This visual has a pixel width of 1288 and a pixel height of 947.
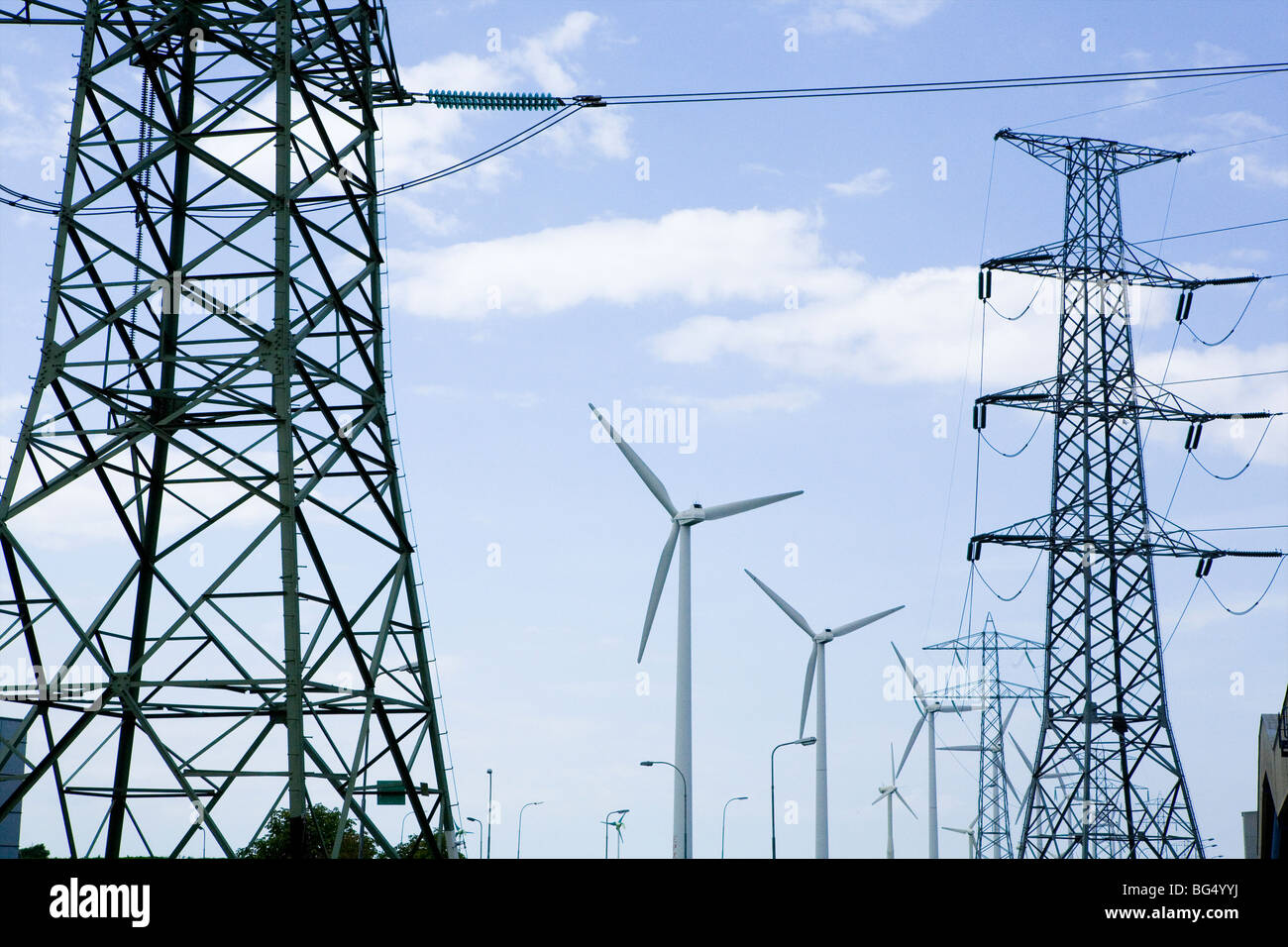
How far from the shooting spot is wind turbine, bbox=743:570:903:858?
2861 inches

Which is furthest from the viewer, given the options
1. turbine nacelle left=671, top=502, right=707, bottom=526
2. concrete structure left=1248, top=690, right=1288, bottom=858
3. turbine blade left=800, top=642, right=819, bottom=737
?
turbine blade left=800, top=642, right=819, bottom=737

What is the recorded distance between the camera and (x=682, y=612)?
55.4m

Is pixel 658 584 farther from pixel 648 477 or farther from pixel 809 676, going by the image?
pixel 809 676

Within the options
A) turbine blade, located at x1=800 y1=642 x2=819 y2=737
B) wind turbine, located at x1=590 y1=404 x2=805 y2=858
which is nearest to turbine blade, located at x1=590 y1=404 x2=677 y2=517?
wind turbine, located at x1=590 y1=404 x2=805 y2=858

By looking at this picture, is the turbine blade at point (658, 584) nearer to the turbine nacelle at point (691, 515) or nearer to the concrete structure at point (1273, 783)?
the turbine nacelle at point (691, 515)

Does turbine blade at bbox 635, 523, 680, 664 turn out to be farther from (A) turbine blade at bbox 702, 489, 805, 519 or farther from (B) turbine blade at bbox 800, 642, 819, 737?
(B) turbine blade at bbox 800, 642, 819, 737

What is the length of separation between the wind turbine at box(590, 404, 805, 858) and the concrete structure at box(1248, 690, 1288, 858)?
18.5m

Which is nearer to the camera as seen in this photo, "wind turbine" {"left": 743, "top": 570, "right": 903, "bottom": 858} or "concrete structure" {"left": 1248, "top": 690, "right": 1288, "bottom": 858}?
"concrete structure" {"left": 1248, "top": 690, "right": 1288, "bottom": 858}

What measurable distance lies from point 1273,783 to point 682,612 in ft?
69.6

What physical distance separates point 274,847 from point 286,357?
82997 mm

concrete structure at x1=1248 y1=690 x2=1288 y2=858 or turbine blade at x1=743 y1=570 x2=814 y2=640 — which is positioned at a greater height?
turbine blade at x1=743 y1=570 x2=814 y2=640
